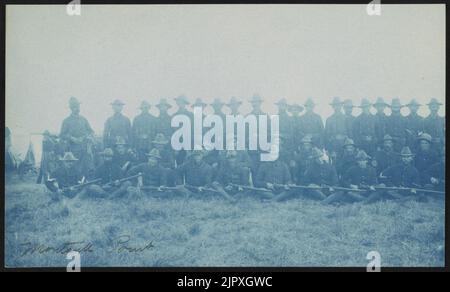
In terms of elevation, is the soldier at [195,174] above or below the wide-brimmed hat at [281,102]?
below

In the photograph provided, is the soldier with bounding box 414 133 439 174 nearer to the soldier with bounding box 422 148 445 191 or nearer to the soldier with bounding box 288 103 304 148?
the soldier with bounding box 422 148 445 191

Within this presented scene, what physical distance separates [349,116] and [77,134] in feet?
7.83

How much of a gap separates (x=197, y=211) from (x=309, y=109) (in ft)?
4.35

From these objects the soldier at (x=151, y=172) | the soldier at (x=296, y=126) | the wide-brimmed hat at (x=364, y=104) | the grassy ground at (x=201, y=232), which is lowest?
the grassy ground at (x=201, y=232)

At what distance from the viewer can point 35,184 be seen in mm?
5344

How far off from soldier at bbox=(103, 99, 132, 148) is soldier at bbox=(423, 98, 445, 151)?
2.61 m

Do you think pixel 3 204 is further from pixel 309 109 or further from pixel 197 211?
pixel 309 109

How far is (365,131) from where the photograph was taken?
17.6 feet

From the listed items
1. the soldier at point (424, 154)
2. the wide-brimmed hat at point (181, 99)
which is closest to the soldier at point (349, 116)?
the soldier at point (424, 154)

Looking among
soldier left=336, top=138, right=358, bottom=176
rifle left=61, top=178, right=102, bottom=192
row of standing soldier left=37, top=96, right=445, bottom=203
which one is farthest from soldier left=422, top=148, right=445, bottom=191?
rifle left=61, top=178, right=102, bottom=192

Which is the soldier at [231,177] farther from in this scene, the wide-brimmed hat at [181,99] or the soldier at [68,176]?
the soldier at [68,176]

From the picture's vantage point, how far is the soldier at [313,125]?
5355 mm

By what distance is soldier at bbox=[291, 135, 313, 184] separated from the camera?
536cm

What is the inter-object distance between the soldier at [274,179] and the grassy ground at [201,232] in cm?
10
